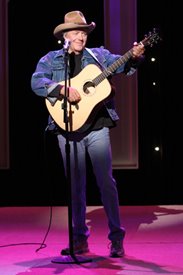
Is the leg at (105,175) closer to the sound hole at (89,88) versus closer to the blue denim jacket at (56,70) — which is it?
the blue denim jacket at (56,70)

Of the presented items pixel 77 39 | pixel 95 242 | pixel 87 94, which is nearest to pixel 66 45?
pixel 77 39

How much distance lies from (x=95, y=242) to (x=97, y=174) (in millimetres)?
907

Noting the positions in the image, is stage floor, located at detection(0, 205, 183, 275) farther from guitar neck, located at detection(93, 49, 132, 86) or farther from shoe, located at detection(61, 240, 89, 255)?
guitar neck, located at detection(93, 49, 132, 86)

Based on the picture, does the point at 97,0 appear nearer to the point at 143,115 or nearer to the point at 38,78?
the point at 143,115

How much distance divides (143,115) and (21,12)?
2.00m

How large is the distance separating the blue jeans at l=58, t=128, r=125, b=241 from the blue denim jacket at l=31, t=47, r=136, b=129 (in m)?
0.24

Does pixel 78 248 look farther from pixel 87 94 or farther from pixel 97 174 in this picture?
pixel 87 94

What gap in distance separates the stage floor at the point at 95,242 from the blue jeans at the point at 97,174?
0.29 meters

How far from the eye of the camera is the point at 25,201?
7703 mm

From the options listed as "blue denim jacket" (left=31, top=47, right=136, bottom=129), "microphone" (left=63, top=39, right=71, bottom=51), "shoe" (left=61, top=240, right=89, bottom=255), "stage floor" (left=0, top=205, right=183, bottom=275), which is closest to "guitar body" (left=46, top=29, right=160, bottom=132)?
"blue denim jacket" (left=31, top=47, right=136, bottom=129)

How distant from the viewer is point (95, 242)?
17.6ft

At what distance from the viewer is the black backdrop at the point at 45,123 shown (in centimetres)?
726

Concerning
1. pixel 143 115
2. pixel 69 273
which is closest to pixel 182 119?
pixel 143 115

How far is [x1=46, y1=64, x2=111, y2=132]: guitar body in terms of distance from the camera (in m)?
4.59
